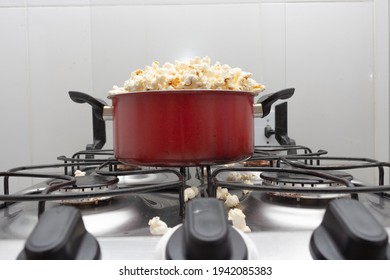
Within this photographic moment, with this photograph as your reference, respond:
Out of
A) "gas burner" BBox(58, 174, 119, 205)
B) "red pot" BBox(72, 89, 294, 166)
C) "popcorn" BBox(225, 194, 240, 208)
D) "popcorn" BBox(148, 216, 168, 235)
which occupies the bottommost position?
"popcorn" BBox(148, 216, 168, 235)

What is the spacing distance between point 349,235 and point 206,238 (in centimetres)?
9

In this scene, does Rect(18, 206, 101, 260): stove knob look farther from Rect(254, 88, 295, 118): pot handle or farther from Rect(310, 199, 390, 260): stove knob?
Rect(254, 88, 295, 118): pot handle

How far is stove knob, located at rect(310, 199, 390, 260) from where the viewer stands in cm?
19

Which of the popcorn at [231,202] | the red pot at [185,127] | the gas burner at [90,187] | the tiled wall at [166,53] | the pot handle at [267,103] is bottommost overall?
the popcorn at [231,202]

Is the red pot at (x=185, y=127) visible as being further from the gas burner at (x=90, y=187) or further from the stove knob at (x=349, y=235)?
the stove knob at (x=349, y=235)

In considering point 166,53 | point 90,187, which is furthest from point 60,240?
point 166,53

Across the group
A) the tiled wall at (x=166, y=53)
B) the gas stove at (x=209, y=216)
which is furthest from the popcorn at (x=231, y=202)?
the tiled wall at (x=166, y=53)

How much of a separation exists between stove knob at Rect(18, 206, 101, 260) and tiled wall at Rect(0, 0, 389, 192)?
896 mm

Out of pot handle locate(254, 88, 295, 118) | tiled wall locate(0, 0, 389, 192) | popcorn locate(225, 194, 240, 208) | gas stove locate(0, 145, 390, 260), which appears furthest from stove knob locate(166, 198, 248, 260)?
tiled wall locate(0, 0, 389, 192)

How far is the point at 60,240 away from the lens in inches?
7.5

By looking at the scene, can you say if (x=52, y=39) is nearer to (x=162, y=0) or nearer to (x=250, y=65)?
(x=162, y=0)

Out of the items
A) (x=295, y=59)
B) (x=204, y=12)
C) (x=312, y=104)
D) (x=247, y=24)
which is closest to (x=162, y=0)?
(x=204, y=12)

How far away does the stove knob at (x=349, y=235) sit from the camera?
0.19m

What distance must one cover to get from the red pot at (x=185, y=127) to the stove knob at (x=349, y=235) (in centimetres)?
19
